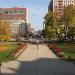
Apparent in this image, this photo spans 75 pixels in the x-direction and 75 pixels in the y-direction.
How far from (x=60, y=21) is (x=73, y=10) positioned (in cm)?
598

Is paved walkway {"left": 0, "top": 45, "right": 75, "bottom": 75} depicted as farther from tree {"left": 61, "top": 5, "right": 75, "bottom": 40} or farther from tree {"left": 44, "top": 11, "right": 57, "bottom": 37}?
tree {"left": 44, "top": 11, "right": 57, "bottom": 37}

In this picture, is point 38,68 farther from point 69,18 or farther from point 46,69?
point 69,18

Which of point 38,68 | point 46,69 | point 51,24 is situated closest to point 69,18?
point 51,24

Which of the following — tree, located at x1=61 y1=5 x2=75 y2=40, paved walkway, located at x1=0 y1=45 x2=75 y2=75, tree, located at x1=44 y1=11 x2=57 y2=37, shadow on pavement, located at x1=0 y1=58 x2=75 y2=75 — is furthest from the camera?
tree, located at x1=44 y1=11 x2=57 y2=37

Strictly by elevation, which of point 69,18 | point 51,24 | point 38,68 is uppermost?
point 69,18

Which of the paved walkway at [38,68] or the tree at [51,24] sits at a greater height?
the tree at [51,24]

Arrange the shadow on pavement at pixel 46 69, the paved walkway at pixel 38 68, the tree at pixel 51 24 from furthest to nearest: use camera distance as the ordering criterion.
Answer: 1. the tree at pixel 51 24
2. the paved walkway at pixel 38 68
3. the shadow on pavement at pixel 46 69

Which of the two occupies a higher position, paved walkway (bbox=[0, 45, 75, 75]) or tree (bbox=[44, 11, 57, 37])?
tree (bbox=[44, 11, 57, 37])

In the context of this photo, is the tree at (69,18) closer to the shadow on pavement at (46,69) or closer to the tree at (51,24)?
the tree at (51,24)

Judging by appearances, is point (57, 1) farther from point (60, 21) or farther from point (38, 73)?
point (38, 73)

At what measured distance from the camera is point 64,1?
19125cm

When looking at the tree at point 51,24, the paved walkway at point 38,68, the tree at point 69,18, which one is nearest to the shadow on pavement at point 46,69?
the paved walkway at point 38,68

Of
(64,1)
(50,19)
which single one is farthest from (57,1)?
(50,19)

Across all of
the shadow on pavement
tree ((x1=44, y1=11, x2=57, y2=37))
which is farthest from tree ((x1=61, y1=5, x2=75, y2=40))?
the shadow on pavement
